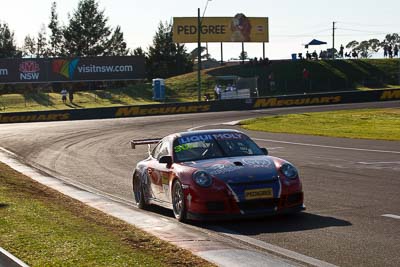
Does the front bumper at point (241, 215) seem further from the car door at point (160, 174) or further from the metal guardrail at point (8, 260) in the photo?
the metal guardrail at point (8, 260)

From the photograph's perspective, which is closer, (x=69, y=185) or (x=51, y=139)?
(x=69, y=185)

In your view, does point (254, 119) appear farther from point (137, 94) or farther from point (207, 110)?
point (137, 94)

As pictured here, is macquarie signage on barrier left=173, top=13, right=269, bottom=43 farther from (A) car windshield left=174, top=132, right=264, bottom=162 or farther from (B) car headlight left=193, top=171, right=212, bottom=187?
(B) car headlight left=193, top=171, right=212, bottom=187

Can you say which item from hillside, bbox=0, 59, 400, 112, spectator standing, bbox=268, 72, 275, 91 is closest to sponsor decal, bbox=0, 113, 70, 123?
hillside, bbox=0, 59, 400, 112

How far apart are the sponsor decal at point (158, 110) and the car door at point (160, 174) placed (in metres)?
38.2

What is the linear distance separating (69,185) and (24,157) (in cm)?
891

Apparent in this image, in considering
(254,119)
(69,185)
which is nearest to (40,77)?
(254,119)

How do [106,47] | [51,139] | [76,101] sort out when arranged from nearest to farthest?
[51,139], [76,101], [106,47]

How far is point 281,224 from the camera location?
1066 centimetres

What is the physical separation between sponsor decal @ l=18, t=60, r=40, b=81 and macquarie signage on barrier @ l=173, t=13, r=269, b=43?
632 inches

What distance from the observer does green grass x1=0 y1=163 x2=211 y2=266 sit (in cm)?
773

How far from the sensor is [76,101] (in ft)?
229

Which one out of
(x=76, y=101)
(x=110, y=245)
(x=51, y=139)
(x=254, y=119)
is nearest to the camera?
(x=110, y=245)

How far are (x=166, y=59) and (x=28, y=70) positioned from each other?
3748cm
